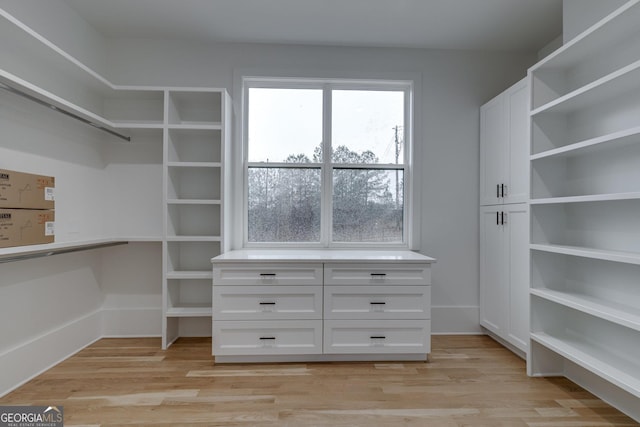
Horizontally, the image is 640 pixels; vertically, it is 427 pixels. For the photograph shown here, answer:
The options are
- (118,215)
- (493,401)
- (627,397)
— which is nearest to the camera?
(627,397)

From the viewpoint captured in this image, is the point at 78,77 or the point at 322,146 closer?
the point at 78,77

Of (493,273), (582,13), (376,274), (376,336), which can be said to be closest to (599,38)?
(582,13)

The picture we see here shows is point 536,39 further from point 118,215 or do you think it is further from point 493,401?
point 118,215

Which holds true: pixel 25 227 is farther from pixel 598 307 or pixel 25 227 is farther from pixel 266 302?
pixel 598 307

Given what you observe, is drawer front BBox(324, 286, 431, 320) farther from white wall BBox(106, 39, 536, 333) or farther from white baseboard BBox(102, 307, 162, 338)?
white baseboard BBox(102, 307, 162, 338)

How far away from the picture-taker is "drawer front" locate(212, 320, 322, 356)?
2422mm

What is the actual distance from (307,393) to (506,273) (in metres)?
1.80

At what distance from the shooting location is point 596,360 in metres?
1.85

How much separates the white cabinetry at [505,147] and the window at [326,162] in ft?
2.25

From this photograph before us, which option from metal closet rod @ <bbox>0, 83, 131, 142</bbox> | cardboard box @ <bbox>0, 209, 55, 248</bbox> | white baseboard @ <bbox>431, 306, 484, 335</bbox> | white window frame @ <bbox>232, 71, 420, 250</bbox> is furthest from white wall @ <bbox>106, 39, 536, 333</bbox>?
cardboard box @ <bbox>0, 209, 55, 248</bbox>

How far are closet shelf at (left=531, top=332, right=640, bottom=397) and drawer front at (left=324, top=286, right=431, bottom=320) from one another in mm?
748

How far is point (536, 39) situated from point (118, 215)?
3.98 meters

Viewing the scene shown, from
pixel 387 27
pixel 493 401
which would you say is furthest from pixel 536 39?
pixel 493 401

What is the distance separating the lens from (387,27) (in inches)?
109
